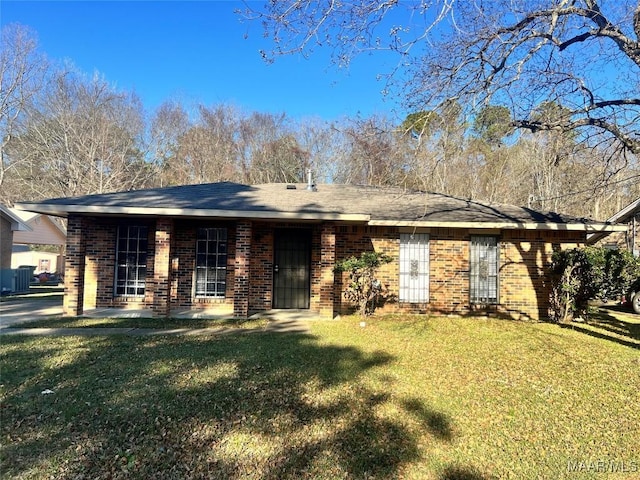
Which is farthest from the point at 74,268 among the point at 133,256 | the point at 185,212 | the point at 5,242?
the point at 5,242

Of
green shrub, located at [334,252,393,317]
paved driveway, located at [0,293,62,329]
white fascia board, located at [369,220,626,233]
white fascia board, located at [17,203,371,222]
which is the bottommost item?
paved driveway, located at [0,293,62,329]

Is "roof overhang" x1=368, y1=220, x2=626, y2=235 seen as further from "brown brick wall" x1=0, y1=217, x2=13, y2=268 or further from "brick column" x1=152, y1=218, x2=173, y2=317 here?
"brown brick wall" x1=0, y1=217, x2=13, y2=268

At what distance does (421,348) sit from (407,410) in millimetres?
2596

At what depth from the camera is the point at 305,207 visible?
928cm

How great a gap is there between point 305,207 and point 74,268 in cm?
545

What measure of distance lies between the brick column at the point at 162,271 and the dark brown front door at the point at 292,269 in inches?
104

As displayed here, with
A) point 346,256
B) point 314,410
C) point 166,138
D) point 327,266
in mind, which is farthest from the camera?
point 166,138

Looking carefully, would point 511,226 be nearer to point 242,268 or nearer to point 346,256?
point 346,256

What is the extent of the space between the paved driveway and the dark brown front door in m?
5.25

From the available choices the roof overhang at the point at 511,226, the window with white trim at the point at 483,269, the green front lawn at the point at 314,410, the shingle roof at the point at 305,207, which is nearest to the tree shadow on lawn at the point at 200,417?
the green front lawn at the point at 314,410

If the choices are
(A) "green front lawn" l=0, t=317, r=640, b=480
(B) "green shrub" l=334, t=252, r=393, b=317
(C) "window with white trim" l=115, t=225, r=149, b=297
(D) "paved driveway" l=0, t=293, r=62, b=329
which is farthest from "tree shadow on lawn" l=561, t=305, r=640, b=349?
(D) "paved driveway" l=0, t=293, r=62, b=329

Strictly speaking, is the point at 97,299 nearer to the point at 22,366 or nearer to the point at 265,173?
the point at 22,366

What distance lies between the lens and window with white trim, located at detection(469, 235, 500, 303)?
33.1 feet

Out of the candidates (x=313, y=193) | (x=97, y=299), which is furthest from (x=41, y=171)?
(x=313, y=193)
